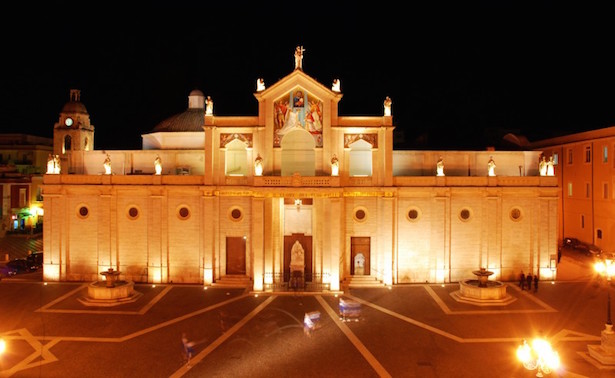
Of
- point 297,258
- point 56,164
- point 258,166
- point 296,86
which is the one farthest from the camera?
point 56,164

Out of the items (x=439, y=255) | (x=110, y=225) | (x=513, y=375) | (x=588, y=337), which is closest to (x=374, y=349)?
(x=513, y=375)

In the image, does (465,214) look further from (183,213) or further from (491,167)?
(183,213)

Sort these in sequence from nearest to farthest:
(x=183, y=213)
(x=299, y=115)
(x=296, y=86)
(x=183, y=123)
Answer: (x=296, y=86)
(x=299, y=115)
(x=183, y=213)
(x=183, y=123)

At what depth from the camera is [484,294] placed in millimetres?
28125

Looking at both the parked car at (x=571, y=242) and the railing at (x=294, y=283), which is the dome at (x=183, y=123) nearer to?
the railing at (x=294, y=283)

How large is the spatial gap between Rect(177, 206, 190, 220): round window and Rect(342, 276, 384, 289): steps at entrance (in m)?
13.2

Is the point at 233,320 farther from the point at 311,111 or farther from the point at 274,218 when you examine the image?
the point at 311,111

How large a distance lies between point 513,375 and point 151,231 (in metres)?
26.2

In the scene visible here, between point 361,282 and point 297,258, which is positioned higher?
point 297,258

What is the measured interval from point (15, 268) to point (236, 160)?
21129 millimetres

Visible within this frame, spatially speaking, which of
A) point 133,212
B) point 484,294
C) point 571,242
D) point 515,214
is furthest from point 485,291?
point 133,212

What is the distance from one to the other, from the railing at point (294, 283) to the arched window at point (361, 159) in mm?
8964

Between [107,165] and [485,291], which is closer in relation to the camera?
[485,291]

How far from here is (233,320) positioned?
81.5ft
